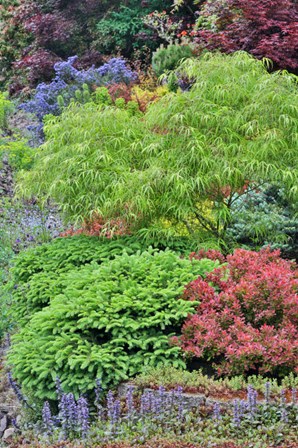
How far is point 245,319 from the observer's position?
16.5ft

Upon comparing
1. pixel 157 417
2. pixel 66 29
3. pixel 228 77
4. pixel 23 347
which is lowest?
pixel 66 29

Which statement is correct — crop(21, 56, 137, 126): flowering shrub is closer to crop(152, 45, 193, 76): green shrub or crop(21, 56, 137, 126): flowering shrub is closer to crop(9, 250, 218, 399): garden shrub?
crop(152, 45, 193, 76): green shrub

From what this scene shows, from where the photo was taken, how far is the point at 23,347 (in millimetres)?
4902

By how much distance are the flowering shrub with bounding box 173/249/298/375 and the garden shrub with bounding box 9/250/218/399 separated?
14 cm

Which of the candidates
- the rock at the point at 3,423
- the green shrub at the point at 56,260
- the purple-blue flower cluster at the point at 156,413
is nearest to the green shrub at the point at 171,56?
the green shrub at the point at 56,260

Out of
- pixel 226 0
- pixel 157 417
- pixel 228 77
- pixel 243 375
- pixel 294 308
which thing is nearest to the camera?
pixel 157 417

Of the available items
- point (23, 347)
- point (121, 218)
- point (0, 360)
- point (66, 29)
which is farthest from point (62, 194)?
point (66, 29)

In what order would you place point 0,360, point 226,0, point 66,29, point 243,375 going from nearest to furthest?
point 243,375
point 0,360
point 226,0
point 66,29

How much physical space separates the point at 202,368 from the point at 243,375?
1.04 ft

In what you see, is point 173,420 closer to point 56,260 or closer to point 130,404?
point 130,404

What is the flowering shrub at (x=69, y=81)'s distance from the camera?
1317 cm

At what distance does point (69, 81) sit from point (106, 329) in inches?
395

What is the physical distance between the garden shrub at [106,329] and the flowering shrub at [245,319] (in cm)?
14

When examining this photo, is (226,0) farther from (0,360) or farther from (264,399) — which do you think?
(264,399)
